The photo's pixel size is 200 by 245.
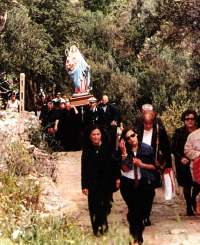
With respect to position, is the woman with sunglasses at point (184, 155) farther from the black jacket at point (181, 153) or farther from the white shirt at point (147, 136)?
the white shirt at point (147, 136)

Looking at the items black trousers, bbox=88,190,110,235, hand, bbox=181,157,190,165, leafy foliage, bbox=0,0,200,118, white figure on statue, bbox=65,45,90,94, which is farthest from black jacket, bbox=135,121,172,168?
white figure on statue, bbox=65,45,90,94

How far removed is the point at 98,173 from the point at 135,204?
0.63 m

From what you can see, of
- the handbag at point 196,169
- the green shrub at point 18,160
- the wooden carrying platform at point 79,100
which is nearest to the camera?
the handbag at point 196,169

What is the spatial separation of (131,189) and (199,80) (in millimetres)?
8895

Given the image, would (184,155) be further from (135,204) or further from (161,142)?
(135,204)

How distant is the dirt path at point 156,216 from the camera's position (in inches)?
299

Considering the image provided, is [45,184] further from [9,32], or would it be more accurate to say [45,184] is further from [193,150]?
[9,32]

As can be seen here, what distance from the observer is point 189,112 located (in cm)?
844

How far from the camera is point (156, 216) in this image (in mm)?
9102

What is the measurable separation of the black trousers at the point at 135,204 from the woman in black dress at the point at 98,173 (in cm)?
24

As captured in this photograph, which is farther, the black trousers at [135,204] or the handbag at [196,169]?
the handbag at [196,169]

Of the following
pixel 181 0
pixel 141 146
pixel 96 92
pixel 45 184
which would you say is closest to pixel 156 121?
pixel 141 146

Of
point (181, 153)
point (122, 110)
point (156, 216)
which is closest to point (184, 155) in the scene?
point (181, 153)

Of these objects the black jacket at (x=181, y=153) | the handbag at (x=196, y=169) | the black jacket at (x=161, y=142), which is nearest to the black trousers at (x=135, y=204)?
the black jacket at (x=161, y=142)
